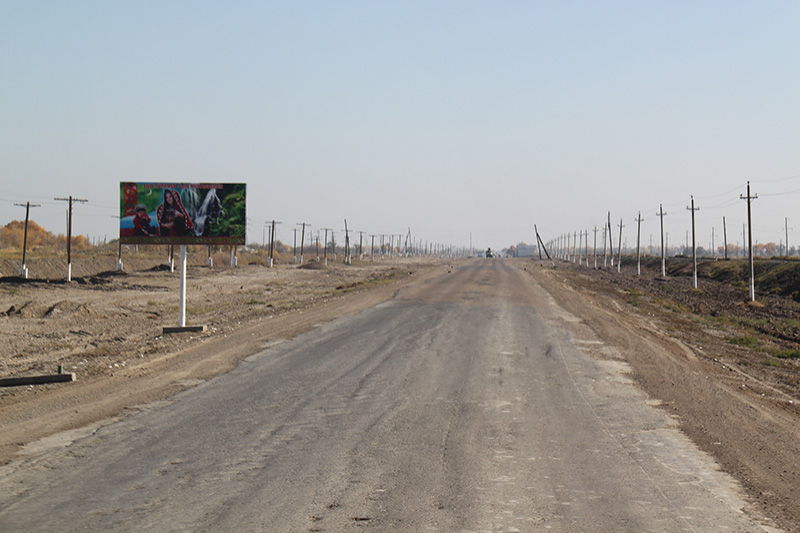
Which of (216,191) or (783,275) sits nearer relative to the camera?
(216,191)

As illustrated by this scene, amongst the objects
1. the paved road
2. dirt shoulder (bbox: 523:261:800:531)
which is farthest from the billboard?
dirt shoulder (bbox: 523:261:800:531)

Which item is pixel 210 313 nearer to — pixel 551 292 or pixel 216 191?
pixel 216 191

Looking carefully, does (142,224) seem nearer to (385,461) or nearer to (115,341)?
(115,341)

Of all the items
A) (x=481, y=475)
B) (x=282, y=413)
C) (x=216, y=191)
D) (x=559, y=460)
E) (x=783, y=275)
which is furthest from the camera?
(x=783, y=275)

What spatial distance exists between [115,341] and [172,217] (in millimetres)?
3647

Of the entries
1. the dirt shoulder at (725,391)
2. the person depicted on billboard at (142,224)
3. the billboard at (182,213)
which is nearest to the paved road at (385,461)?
the dirt shoulder at (725,391)

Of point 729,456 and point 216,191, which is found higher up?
point 216,191

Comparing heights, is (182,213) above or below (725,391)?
above

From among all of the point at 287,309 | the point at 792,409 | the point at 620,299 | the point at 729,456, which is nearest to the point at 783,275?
the point at 620,299

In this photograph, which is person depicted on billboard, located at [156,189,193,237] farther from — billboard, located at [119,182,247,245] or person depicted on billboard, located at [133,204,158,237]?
person depicted on billboard, located at [133,204,158,237]

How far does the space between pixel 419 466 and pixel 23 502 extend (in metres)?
3.92

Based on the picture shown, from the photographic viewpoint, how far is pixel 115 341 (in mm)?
18172

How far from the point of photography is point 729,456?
27.1ft

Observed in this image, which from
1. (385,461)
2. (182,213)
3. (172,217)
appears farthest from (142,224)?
(385,461)
